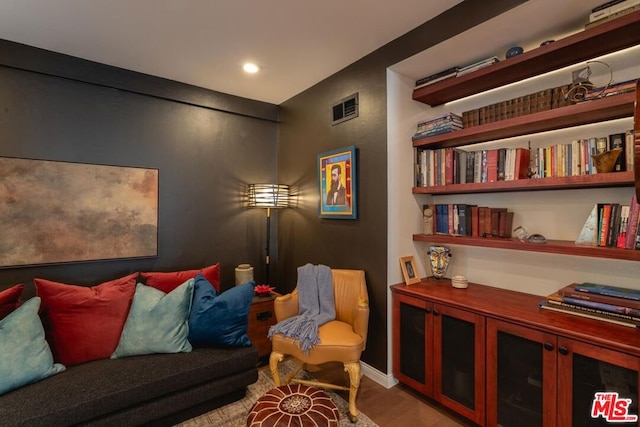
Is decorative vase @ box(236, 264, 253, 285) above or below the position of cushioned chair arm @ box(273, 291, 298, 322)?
above

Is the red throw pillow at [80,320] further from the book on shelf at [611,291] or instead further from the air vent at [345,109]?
the book on shelf at [611,291]

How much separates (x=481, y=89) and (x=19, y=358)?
11.4 feet

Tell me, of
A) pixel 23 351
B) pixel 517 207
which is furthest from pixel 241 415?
pixel 517 207

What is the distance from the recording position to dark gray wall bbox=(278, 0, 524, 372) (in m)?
2.12

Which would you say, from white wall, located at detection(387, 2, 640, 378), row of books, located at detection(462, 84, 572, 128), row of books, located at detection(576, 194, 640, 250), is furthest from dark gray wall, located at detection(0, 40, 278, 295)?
row of books, located at detection(576, 194, 640, 250)

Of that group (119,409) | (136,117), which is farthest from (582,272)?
(136,117)

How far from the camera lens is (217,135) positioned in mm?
3252

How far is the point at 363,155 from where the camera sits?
259 cm

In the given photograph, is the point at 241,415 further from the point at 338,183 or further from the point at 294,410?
the point at 338,183

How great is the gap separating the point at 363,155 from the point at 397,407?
6.31 feet

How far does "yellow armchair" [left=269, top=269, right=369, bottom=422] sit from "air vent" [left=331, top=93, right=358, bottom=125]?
1370 millimetres

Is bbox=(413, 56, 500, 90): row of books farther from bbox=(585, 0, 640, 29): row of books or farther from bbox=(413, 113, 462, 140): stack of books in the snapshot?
bbox=(585, 0, 640, 29): row of books

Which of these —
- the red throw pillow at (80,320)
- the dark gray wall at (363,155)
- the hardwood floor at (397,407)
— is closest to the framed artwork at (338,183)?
the dark gray wall at (363,155)

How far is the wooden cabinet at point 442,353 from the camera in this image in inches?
73.2
